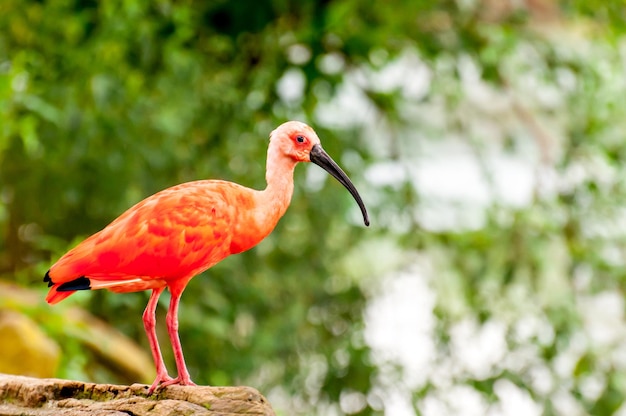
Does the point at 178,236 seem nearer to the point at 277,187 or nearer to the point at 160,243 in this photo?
the point at 160,243

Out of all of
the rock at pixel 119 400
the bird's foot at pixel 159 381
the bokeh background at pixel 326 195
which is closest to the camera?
the rock at pixel 119 400

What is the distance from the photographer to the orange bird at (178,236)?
2.61 meters

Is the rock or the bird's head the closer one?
the rock

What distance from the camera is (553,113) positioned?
7715 mm

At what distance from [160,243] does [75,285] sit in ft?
0.82

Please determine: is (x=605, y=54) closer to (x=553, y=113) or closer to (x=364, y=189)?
(x=553, y=113)

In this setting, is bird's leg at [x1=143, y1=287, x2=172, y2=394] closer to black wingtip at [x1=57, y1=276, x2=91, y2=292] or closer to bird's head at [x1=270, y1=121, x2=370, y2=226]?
black wingtip at [x1=57, y1=276, x2=91, y2=292]

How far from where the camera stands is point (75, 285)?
8.54 ft

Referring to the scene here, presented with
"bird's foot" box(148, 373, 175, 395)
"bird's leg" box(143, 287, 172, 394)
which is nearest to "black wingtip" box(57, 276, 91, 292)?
"bird's leg" box(143, 287, 172, 394)

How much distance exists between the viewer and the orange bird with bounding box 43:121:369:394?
261 centimetres

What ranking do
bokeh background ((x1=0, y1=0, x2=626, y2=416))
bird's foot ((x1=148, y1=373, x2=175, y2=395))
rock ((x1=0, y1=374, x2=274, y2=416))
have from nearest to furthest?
1. rock ((x1=0, y1=374, x2=274, y2=416))
2. bird's foot ((x1=148, y1=373, x2=175, y2=395))
3. bokeh background ((x1=0, y1=0, x2=626, y2=416))

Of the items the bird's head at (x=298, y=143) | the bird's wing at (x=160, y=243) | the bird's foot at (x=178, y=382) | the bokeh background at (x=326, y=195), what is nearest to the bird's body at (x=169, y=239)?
the bird's wing at (x=160, y=243)

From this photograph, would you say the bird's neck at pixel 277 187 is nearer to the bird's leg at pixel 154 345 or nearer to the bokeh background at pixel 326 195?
the bird's leg at pixel 154 345

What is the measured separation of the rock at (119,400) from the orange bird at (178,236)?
0.07 m
